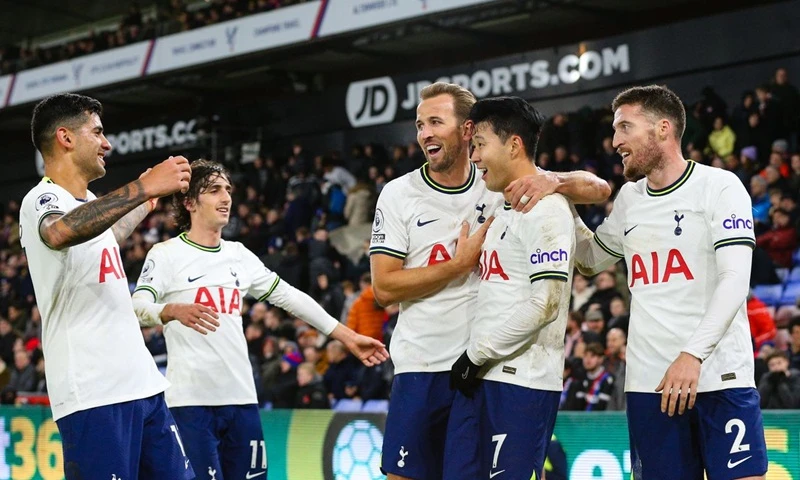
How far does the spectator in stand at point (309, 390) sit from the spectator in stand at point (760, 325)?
15.4ft

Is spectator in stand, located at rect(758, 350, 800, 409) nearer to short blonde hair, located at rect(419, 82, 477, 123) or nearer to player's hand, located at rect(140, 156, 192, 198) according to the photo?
short blonde hair, located at rect(419, 82, 477, 123)

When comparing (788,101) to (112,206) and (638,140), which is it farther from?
(112,206)

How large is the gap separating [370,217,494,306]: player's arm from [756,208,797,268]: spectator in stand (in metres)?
7.78

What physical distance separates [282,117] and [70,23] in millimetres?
10216

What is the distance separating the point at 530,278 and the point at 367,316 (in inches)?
354

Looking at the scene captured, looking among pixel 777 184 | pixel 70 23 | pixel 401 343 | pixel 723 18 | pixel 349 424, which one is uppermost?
pixel 70 23

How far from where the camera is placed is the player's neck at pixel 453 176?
15.9 ft

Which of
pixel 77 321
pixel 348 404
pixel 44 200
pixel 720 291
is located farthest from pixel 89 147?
pixel 348 404

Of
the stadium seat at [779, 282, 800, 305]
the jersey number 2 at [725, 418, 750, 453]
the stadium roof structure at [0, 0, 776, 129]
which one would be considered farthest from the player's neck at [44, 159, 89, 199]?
the stadium roof structure at [0, 0, 776, 129]

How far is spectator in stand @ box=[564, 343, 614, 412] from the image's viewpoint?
31.0 ft

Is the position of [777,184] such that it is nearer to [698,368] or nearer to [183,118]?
[698,368]

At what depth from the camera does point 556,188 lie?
14.3 ft

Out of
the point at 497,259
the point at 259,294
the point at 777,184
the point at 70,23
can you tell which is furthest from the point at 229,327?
the point at 70,23

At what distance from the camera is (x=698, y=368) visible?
3994mm
